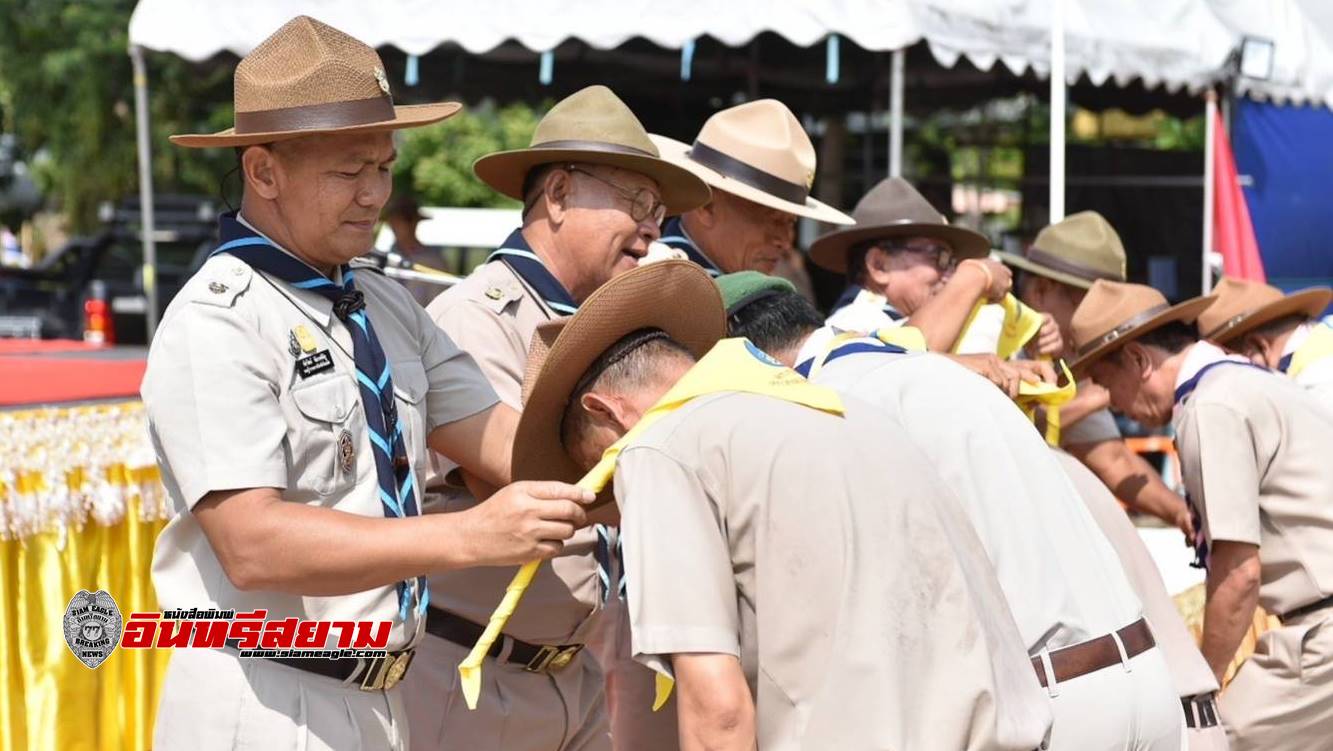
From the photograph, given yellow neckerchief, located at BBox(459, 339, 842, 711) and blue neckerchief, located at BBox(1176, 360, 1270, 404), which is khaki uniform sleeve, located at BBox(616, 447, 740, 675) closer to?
yellow neckerchief, located at BBox(459, 339, 842, 711)

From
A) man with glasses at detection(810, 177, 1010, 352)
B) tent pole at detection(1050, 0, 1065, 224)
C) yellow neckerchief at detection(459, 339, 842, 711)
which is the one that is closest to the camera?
yellow neckerchief at detection(459, 339, 842, 711)

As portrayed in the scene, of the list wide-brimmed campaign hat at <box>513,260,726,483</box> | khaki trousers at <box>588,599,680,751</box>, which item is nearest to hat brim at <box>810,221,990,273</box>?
khaki trousers at <box>588,599,680,751</box>

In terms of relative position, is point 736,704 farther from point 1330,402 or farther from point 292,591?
point 1330,402

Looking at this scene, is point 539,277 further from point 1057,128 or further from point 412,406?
point 1057,128

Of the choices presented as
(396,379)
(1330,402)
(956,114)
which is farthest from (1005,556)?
(956,114)

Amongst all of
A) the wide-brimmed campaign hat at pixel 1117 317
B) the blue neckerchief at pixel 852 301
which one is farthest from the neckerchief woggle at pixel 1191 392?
the blue neckerchief at pixel 852 301

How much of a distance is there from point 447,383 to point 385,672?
631 millimetres

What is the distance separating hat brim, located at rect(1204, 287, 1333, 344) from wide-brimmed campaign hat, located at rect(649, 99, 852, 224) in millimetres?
1746

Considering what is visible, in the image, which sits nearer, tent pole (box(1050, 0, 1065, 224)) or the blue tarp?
tent pole (box(1050, 0, 1065, 224))

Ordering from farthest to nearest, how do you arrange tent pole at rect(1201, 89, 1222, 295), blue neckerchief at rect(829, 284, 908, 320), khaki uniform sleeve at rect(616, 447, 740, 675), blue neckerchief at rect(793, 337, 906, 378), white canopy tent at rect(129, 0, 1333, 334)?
1. tent pole at rect(1201, 89, 1222, 295)
2. white canopy tent at rect(129, 0, 1333, 334)
3. blue neckerchief at rect(829, 284, 908, 320)
4. blue neckerchief at rect(793, 337, 906, 378)
5. khaki uniform sleeve at rect(616, 447, 740, 675)

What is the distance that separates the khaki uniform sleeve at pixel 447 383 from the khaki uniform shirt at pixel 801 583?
2.72ft

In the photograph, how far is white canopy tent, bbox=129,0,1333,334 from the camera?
7238 millimetres

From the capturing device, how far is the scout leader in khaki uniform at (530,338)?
3.32 meters
